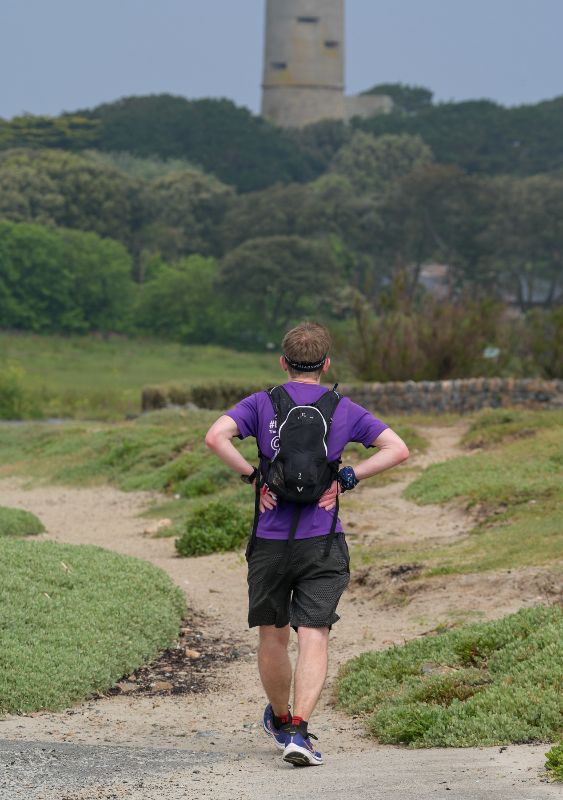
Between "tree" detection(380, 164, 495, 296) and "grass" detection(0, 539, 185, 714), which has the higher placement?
"tree" detection(380, 164, 495, 296)

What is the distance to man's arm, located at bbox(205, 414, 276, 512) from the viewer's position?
6180 millimetres

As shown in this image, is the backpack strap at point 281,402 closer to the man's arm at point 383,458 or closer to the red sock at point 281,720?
the man's arm at point 383,458

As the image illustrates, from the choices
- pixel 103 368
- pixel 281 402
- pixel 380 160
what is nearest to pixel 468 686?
pixel 281 402

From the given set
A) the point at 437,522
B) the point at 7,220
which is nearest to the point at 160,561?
the point at 437,522

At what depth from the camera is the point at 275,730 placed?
21.4 ft

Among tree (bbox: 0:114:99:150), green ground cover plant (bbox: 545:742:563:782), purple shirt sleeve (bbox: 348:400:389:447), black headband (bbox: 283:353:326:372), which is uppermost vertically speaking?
tree (bbox: 0:114:99:150)

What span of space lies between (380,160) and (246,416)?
95841 millimetres

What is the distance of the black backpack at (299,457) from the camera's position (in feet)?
20.0

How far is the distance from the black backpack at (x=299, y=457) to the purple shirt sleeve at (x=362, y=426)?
0.10 metres

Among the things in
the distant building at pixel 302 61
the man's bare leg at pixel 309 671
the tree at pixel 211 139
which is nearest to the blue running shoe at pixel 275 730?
the man's bare leg at pixel 309 671

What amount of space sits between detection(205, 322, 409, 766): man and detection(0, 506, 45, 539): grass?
8452 mm

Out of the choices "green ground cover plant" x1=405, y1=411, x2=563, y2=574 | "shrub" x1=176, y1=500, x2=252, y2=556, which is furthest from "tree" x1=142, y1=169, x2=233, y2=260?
"shrub" x1=176, y1=500, x2=252, y2=556

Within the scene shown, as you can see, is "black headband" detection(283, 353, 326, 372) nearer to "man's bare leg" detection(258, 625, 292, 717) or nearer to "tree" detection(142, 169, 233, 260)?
"man's bare leg" detection(258, 625, 292, 717)

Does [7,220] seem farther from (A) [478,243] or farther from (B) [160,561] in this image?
(B) [160,561]
